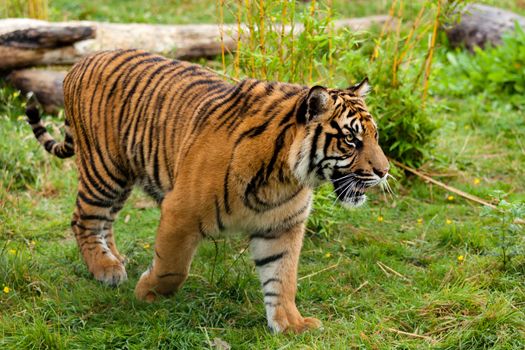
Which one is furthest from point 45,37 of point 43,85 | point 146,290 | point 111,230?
point 146,290

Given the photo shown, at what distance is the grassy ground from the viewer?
3697mm

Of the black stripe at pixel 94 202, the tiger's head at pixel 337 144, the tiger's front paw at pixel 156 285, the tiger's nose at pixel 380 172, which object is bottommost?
the tiger's front paw at pixel 156 285

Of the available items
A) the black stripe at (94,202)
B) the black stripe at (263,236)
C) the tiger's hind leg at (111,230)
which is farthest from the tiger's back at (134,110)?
the black stripe at (263,236)

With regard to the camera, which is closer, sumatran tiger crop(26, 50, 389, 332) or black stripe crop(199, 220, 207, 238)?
sumatran tiger crop(26, 50, 389, 332)

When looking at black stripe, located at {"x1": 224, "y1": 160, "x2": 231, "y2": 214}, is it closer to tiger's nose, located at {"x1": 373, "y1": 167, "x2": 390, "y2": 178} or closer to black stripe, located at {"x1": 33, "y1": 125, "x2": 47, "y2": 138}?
tiger's nose, located at {"x1": 373, "y1": 167, "x2": 390, "y2": 178}

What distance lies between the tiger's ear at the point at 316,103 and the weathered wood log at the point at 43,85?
389 centimetres

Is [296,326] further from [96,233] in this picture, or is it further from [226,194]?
[96,233]

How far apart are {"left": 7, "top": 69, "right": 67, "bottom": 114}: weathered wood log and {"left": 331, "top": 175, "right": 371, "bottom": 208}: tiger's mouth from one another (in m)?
3.84

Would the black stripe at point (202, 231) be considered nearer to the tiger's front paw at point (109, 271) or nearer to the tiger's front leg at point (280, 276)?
the tiger's front leg at point (280, 276)

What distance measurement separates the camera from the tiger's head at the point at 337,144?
11.6 ft

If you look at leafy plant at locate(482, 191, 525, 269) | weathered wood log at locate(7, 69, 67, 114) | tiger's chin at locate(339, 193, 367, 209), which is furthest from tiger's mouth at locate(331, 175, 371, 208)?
weathered wood log at locate(7, 69, 67, 114)

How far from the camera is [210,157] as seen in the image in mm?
3715

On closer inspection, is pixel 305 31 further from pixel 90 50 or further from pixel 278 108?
pixel 90 50

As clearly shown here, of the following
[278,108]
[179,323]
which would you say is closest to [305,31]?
[278,108]
